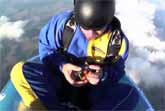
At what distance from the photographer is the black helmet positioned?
197 cm

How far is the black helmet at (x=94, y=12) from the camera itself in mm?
1967

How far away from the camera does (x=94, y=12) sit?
6.46ft

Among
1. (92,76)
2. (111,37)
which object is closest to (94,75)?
(92,76)

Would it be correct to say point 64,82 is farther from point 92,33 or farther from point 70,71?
point 92,33

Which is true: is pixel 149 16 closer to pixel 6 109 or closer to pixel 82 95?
pixel 82 95

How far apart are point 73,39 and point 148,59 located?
269 millimetres

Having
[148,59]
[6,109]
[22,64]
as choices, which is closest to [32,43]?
[22,64]

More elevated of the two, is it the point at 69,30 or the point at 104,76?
the point at 69,30

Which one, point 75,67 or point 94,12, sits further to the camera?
point 75,67

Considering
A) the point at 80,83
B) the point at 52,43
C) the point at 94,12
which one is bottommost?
the point at 80,83

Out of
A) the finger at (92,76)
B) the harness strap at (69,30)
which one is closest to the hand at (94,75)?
the finger at (92,76)

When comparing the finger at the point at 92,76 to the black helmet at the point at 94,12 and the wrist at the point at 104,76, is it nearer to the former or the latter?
the wrist at the point at 104,76

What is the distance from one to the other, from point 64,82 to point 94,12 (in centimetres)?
27

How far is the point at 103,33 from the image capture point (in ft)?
6.79
